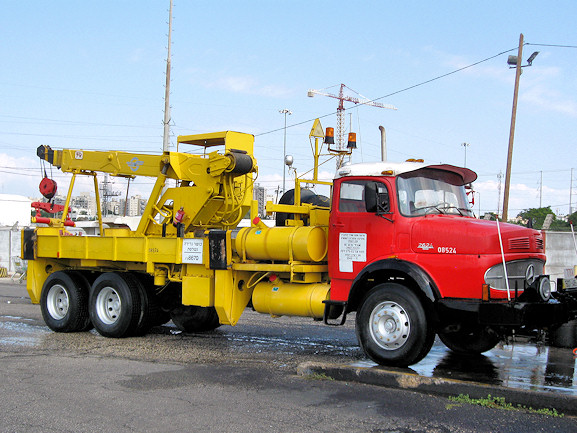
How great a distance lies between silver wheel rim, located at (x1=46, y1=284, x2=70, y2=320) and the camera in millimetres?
12000

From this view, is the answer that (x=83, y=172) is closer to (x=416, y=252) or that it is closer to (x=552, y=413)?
(x=416, y=252)

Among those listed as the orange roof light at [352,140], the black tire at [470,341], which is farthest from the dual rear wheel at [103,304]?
the black tire at [470,341]

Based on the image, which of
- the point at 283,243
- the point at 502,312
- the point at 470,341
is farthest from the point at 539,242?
the point at 283,243

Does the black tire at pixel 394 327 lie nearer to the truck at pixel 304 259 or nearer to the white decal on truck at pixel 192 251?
the truck at pixel 304 259

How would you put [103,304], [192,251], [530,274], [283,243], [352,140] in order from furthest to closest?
[103,304], [352,140], [192,251], [283,243], [530,274]

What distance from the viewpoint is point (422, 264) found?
794 centimetres

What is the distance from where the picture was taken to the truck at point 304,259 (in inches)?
302

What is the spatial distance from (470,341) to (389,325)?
2.04 metres

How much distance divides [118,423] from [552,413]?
13.2 ft

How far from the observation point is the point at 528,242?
784 centimetres

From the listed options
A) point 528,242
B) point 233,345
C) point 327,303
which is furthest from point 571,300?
point 233,345

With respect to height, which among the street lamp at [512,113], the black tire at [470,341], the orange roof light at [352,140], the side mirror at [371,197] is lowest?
the black tire at [470,341]

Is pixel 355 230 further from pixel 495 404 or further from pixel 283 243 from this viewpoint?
pixel 495 404

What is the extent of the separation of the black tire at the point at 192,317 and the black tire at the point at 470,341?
176 inches
